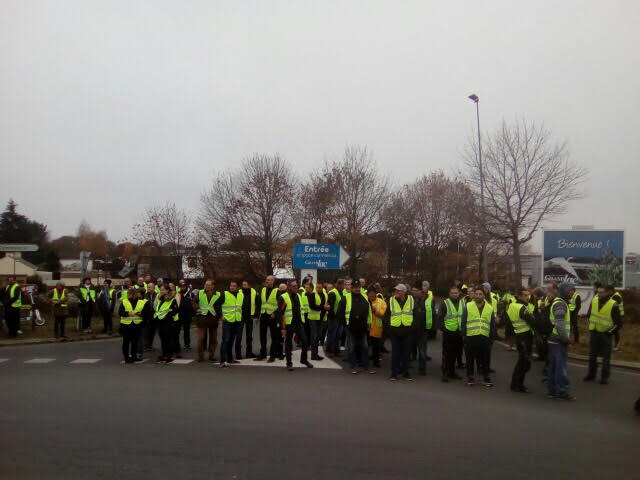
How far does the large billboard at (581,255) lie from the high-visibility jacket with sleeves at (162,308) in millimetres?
16973

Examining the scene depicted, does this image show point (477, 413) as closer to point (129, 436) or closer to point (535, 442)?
point (535, 442)

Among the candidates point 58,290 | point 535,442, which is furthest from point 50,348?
point 535,442

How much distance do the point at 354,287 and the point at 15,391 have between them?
6895mm

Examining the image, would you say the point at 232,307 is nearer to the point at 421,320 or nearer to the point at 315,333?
the point at 315,333

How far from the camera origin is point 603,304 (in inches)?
465

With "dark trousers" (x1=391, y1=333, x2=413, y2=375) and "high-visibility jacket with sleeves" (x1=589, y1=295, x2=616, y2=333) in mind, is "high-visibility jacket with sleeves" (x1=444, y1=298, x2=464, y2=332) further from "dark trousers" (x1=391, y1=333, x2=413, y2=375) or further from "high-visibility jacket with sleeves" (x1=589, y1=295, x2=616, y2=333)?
"high-visibility jacket with sleeves" (x1=589, y1=295, x2=616, y2=333)

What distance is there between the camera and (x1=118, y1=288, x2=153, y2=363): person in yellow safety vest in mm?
13453

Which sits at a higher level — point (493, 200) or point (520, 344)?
point (493, 200)

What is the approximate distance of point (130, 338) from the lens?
44.9 feet

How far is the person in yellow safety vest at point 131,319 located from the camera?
530 inches

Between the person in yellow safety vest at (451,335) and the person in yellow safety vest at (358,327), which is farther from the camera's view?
the person in yellow safety vest at (358,327)

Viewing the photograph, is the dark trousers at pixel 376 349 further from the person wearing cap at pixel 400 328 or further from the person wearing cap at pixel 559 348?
the person wearing cap at pixel 559 348

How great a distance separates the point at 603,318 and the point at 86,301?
16.0m

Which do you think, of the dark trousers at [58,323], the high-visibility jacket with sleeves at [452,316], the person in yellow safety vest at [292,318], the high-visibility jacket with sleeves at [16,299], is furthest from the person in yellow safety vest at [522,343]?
the high-visibility jacket with sleeves at [16,299]
